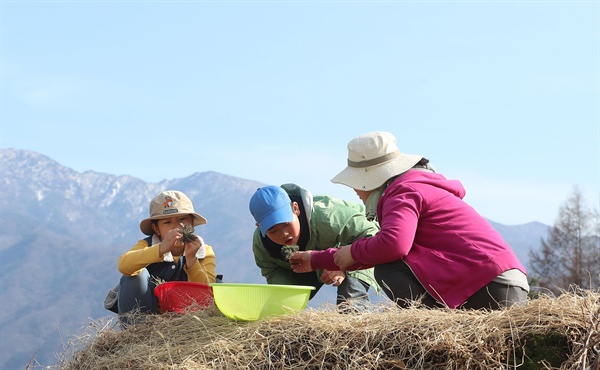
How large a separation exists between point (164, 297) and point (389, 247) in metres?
2.01

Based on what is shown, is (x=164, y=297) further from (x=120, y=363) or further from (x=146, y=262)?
(x=120, y=363)

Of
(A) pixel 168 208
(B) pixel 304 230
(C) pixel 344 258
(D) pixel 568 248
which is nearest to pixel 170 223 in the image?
(A) pixel 168 208

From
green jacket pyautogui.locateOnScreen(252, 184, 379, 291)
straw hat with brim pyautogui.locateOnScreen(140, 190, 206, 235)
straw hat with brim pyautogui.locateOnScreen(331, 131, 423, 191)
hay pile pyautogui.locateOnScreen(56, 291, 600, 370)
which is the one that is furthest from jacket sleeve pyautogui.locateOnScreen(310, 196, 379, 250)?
hay pile pyautogui.locateOnScreen(56, 291, 600, 370)

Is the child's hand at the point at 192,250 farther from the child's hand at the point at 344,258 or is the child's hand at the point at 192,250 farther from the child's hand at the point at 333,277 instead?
the child's hand at the point at 344,258

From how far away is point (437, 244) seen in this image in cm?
538

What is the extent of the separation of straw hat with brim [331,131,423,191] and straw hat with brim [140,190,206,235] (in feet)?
7.97

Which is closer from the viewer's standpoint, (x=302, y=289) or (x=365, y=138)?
(x=302, y=289)

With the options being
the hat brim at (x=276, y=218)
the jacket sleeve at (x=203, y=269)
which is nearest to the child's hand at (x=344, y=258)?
the hat brim at (x=276, y=218)

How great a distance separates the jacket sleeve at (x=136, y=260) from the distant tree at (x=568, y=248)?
48.2 metres

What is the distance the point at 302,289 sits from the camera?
5.19m

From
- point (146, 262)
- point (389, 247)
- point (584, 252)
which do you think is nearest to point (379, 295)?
point (389, 247)

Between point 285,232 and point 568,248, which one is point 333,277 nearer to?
point 285,232

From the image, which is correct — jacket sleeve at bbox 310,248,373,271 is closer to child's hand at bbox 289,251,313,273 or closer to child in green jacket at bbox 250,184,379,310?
child's hand at bbox 289,251,313,273

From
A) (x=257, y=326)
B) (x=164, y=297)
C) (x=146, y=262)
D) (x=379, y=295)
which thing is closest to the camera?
(x=257, y=326)
